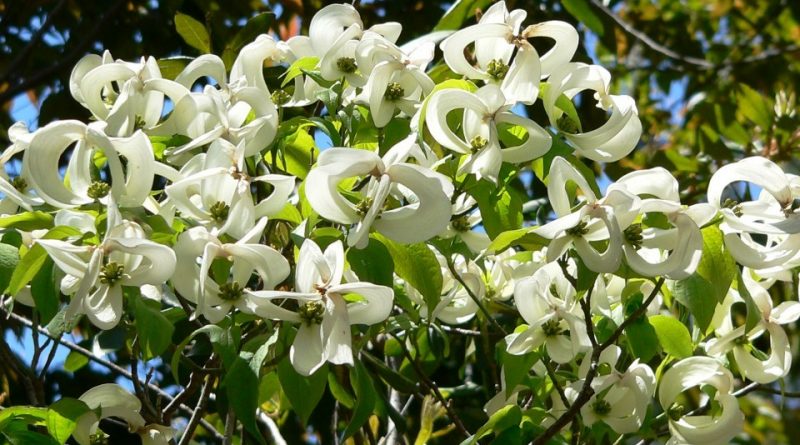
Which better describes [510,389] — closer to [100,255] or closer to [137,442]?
[100,255]

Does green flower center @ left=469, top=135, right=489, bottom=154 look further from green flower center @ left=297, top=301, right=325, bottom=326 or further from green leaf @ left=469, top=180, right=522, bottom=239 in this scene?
green flower center @ left=297, top=301, right=325, bottom=326

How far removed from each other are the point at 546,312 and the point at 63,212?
0.44m

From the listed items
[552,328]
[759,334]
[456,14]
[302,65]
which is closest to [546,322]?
[552,328]

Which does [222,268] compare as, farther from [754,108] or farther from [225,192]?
[754,108]

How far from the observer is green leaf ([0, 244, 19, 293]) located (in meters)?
0.87

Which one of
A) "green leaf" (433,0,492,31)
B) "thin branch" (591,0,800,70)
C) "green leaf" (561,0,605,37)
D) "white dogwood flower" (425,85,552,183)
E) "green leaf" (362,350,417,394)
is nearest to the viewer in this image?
"white dogwood flower" (425,85,552,183)

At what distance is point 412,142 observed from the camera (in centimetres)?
84

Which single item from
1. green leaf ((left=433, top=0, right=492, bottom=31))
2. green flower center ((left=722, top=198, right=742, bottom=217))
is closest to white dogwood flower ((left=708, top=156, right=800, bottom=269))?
green flower center ((left=722, top=198, right=742, bottom=217))

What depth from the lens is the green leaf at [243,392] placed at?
2.66ft

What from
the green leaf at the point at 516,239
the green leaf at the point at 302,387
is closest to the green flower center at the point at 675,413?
the green leaf at the point at 516,239

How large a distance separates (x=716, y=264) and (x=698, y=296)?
3 centimetres

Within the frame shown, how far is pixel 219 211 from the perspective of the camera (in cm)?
89

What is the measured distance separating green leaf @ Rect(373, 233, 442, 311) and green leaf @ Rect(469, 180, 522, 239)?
67 mm

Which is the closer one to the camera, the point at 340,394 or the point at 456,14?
the point at 340,394
